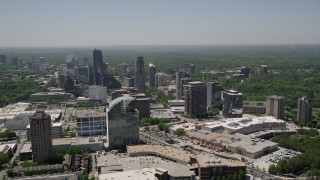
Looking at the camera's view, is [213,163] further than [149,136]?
No

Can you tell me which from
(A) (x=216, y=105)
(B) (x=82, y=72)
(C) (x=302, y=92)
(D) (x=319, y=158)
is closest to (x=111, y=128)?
(D) (x=319, y=158)

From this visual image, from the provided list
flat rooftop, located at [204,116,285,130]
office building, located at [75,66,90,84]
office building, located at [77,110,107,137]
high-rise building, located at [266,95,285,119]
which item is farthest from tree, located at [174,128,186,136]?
office building, located at [75,66,90,84]

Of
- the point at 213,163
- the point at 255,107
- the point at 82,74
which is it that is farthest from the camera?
the point at 82,74

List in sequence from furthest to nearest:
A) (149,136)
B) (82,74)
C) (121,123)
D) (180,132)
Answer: (82,74)
(180,132)
(149,136)
(121,123)

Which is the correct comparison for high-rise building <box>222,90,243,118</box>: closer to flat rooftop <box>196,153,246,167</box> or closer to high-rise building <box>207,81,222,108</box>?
high-rise building <box>207,81,222,108</box>

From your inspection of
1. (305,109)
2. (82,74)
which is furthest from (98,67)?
(305,109)

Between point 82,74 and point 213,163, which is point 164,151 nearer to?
point 213,163

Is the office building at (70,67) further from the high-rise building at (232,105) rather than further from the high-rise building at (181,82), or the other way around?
the high-rise building at (232,105)
